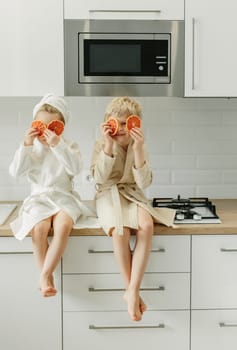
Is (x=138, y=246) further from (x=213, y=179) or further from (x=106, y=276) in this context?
(x=213, y=179)

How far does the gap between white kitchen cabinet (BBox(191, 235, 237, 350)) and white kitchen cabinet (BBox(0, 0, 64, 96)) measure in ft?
3.03

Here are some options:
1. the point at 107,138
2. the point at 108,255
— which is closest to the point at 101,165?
the point at 107,138

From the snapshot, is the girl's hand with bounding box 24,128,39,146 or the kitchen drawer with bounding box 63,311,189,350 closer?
the girl's hand with bounding box 24,128,39,146

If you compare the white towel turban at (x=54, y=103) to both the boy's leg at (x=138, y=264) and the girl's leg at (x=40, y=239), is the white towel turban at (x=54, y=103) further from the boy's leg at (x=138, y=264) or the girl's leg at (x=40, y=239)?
the boy's leg at (x=138, y=264)

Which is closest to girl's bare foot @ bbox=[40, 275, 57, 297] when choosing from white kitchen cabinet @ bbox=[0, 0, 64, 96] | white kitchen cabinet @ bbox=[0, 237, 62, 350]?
white kitchen cabinet @ bbox=[0, 237, 62, 350]

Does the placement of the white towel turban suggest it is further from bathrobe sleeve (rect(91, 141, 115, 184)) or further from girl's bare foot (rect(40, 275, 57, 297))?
girl's bare foot (rect(40, 275, 57, 297))

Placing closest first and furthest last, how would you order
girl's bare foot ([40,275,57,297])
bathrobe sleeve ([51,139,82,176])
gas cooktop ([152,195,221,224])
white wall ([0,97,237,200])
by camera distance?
girl's bare foot ([40,275,57,297]) → bathrobe sleeve ([51,139,82,176]) → gas cooktop ([152,195,221,224]) → white wall ([0,97,237,200])

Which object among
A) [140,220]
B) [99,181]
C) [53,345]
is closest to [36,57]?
[99,181]

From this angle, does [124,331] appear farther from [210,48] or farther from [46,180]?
[210,48]

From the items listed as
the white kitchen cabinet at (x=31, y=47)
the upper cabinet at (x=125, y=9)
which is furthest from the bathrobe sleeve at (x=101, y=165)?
the upper cabinet at (x=125, y=9)

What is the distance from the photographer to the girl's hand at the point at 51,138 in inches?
103

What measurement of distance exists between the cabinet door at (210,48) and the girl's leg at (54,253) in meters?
0.81

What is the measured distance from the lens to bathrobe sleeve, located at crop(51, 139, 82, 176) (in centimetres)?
266

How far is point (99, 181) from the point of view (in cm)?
278
